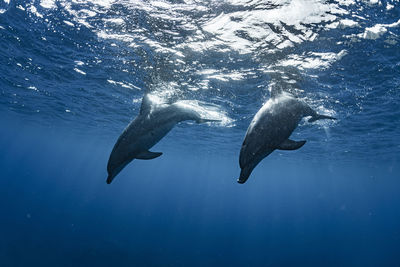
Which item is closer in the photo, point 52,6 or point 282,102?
point 282,102

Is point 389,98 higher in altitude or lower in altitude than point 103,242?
higher

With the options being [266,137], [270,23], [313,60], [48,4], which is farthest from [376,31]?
[48,4]

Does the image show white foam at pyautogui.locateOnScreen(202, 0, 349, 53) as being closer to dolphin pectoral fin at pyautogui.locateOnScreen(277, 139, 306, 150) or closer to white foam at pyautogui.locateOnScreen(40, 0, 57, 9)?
white foam at pyautogui.locateOnScreen(40, 0, 57, 9)

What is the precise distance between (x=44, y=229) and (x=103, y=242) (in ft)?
32.6

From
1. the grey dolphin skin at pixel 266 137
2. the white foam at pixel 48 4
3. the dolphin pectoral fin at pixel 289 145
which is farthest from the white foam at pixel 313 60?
the white foam at pixel 48 4

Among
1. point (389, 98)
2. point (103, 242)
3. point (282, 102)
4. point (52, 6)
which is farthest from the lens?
point (103, 242)

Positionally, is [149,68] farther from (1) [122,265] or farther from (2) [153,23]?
(1) [122,265]

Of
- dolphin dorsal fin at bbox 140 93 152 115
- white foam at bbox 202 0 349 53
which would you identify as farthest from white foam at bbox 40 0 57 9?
dolphin dorsal fin at bbox 140 93 152 115

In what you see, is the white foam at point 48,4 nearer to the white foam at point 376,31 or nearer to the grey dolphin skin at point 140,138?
the grey dolphin skin at point 140,138

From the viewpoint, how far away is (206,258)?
3272cm

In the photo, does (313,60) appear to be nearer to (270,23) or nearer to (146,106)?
(270,23)

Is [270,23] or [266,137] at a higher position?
[270,23]

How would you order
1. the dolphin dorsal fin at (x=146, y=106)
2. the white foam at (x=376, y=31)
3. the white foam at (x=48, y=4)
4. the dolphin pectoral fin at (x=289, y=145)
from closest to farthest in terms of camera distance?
the dolphin pectoral fin at (x=289, y=145) → the dolphin dorsal fin at (x=146, y=106) → the white foam at (x=376, y=31) → the white foam at (x=48, y=4)

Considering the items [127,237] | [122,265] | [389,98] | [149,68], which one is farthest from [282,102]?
[127,237]
